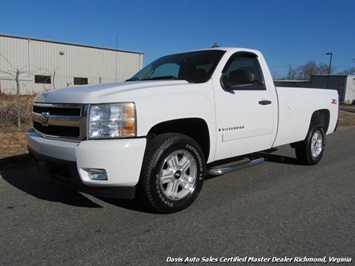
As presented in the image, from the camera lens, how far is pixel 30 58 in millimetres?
31781

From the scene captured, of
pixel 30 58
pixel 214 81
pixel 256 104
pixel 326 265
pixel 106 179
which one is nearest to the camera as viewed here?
pixel 326 265

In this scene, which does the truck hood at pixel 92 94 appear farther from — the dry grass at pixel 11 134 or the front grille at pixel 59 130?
the dry grass at pixel 11 134

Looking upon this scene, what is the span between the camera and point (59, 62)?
1340 inches

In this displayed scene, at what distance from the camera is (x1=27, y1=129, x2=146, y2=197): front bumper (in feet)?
11.0

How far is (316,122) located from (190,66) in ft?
9.72

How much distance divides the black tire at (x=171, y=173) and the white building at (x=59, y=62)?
25622mm

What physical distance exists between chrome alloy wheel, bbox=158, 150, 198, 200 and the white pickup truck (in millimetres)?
11

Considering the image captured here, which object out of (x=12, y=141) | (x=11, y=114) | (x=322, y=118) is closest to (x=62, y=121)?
(x=12, y=141)

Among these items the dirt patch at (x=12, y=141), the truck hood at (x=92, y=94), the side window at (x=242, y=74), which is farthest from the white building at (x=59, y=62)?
the truck hood at (x=92, y=94)

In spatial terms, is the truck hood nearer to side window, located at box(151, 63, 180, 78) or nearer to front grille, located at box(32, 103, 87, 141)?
front grille, located at box(32, 103, 87, 141)

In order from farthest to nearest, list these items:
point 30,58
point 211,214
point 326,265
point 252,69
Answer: point 30,58 < point 252,69 < point 211,214 < point 326,265

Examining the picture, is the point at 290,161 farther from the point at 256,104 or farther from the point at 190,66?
the point at 190,66

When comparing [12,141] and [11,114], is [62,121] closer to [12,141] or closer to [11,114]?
[12,141]

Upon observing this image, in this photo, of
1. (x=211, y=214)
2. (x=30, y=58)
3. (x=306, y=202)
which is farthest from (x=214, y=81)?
(x=30, y=58)
